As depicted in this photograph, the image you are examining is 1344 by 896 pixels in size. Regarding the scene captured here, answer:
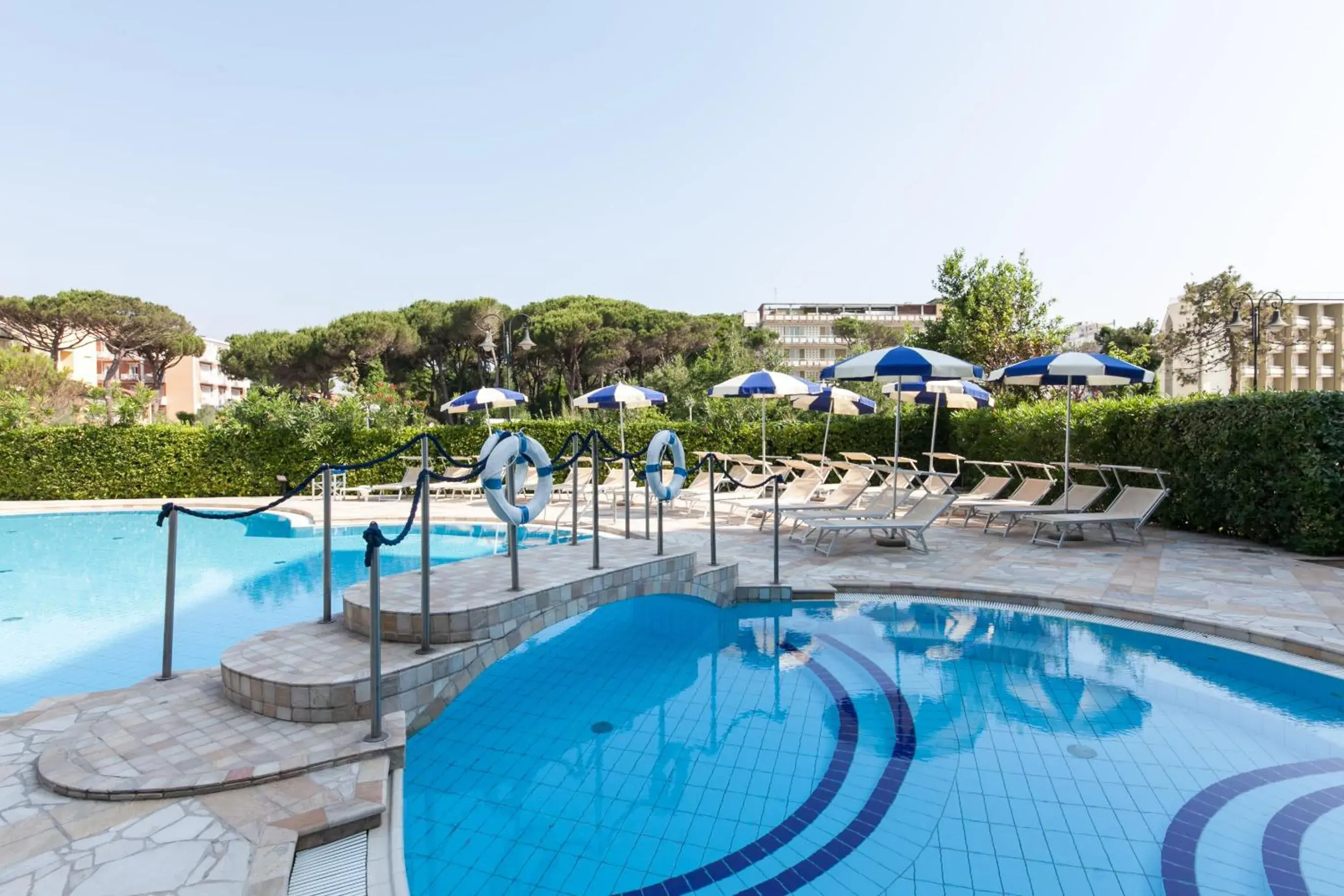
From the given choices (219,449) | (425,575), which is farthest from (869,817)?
(219,449)

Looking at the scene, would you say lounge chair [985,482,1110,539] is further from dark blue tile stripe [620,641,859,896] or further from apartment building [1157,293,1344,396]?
apartment building [1157,293,1344,396]

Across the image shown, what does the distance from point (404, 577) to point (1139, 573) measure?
7.53 m

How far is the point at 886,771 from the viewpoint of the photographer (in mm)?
4129

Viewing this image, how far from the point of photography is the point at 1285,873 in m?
3.13

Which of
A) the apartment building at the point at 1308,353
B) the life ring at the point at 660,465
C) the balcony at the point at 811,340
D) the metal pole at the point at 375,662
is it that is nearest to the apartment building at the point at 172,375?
the life ring at the point at 660,465

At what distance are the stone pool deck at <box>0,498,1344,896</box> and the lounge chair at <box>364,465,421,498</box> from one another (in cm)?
836

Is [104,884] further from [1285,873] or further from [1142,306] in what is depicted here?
[1142,306]

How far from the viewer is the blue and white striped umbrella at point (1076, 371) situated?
9.59 metres

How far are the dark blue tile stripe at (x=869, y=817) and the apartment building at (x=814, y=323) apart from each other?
6842 cm

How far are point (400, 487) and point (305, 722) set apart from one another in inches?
470

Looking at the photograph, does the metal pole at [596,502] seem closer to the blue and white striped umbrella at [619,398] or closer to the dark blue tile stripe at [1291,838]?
the dark blue tile stripe at [1291,838]

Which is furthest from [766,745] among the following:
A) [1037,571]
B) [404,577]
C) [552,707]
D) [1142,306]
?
[1142,306]

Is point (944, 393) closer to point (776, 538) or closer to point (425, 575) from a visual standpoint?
point (776, 538)

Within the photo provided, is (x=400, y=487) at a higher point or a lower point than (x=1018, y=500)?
lower
